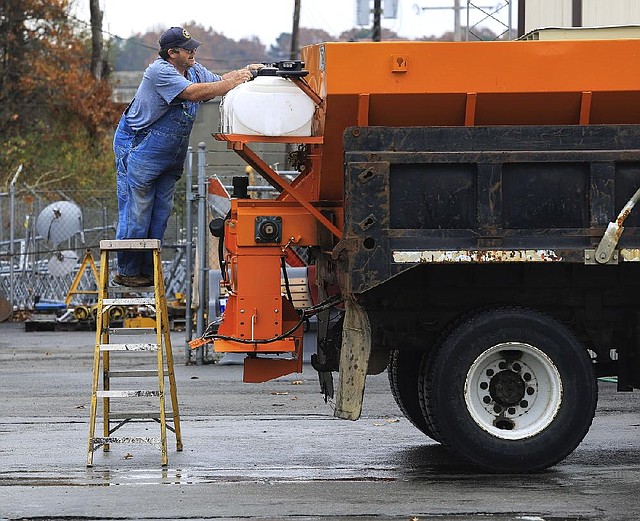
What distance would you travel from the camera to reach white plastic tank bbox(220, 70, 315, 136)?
8219 mm

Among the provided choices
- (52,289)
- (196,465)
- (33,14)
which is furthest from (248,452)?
(33,14)

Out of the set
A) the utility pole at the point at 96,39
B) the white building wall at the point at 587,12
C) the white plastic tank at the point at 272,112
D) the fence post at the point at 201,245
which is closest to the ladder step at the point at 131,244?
the white plastic tank at the point at 272,112

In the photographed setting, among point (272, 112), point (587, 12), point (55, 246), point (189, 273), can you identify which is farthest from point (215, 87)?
point (55, 246)

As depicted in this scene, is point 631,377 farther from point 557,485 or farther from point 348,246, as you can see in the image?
point 348,246

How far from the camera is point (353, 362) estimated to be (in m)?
8.12

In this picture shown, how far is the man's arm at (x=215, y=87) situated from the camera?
8.59 meters

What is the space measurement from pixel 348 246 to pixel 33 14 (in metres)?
34.2

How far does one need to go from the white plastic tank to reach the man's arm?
32 centimetres

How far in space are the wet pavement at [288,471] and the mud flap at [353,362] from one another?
39 cm

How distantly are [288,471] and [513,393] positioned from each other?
138 cm

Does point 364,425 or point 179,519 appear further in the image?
point 364,425

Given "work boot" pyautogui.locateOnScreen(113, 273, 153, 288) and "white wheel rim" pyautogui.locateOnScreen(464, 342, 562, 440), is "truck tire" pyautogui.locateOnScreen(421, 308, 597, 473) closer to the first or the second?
"white wheel rim" pyautogui.locateOnScreen(464, 342, 562, 440)

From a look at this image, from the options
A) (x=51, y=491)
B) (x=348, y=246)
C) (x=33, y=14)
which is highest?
(x=33, y=14)

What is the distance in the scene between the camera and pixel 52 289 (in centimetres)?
2372
